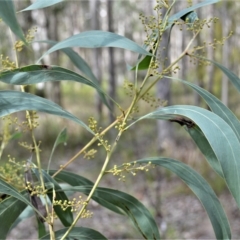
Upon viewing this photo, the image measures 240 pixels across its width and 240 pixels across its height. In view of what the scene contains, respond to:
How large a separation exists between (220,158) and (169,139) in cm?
473

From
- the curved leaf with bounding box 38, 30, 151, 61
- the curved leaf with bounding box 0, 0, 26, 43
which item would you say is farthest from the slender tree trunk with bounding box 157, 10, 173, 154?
the curved leaf with bounding box 0, 0, 26, 43

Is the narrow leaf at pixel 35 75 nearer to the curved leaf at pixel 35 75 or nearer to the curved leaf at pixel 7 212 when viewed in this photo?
the curved leaf at pixel 35 75

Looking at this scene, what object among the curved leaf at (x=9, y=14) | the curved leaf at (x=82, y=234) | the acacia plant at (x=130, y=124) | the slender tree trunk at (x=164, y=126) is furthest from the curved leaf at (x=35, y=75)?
the slender tree trunk at (x=164, y=126)

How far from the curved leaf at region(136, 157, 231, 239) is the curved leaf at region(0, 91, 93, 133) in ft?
0.67

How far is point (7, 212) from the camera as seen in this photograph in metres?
0.71

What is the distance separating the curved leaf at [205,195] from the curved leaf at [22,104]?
20cm

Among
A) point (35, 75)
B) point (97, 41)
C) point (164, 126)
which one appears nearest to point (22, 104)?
point (35, 75)

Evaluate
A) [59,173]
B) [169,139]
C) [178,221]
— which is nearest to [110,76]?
[169,139]

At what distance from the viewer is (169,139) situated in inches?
205

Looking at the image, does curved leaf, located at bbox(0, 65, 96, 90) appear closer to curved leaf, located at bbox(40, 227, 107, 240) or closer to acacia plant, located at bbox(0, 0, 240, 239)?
acacia plant, located at bbox(0, 0, 240, 239)

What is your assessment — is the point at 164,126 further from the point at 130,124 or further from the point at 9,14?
the point at 9,14

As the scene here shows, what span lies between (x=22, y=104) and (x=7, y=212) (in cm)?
25

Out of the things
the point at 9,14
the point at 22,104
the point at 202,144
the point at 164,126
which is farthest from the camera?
the point at 164,126

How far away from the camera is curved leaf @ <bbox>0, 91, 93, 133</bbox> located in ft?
1.85
